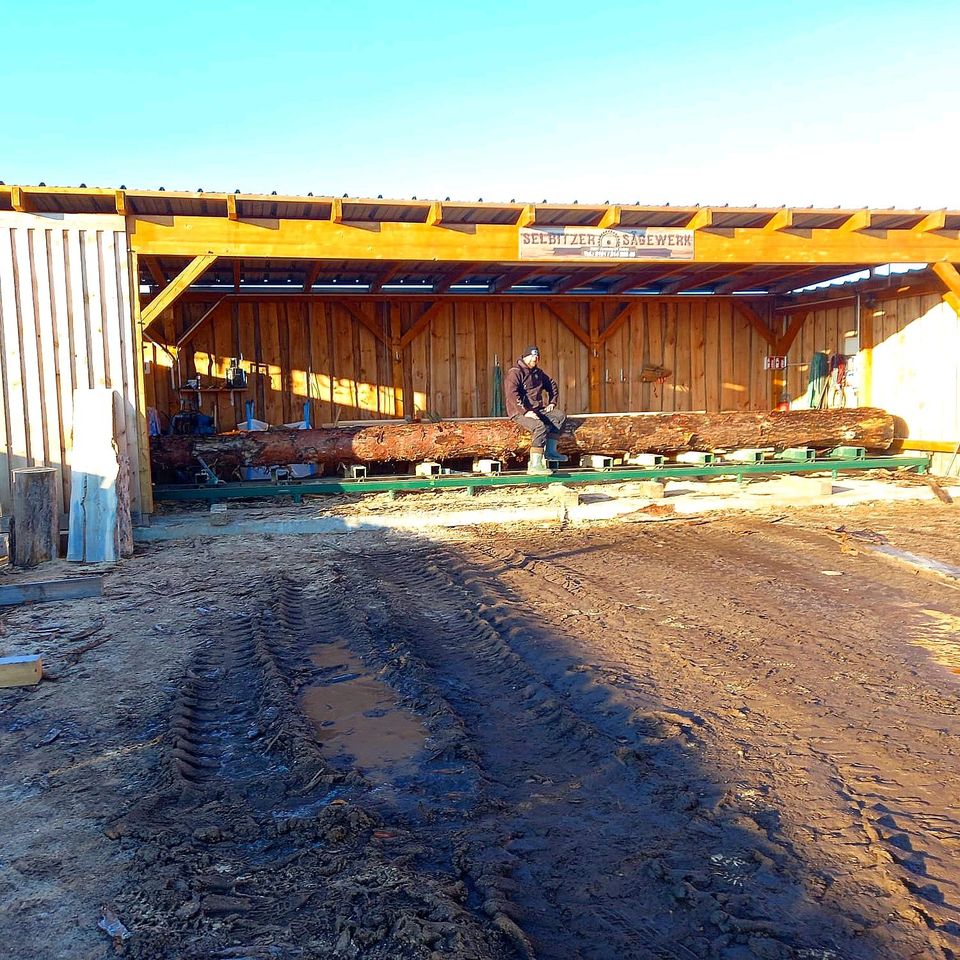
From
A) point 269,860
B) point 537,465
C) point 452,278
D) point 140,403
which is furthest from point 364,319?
point 269,860

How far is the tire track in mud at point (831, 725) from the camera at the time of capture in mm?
2762

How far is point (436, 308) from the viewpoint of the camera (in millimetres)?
15039

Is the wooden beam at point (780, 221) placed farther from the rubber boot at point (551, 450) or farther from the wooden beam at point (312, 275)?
the wooden beam at point (312, 275)

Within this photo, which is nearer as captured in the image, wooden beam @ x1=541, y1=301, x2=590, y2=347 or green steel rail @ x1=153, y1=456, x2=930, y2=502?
green steel rail @ x1=153, y1=456, x2=930, y2=502

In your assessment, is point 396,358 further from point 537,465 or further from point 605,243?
point 605,243

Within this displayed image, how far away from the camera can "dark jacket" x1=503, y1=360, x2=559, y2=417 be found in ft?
38.7

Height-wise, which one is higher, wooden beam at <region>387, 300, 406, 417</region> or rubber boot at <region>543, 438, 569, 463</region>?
wooden beam at <region>387, 300, 406, 417</region>

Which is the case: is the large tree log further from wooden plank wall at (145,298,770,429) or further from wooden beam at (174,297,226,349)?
wooden beam at (174,297,226,349)

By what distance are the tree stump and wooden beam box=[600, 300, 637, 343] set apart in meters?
10.9

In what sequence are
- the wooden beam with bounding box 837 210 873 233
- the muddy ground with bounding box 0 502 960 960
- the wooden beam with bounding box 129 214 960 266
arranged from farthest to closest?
the wooden beam with bounding box 837 210 873 233, the wooden beam with bounding box 129 214 960 266, the muddy ground with bounding box 0 502 960 960

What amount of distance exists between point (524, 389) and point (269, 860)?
9494mm

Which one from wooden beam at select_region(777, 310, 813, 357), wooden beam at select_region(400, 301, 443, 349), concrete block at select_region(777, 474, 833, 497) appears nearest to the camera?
concrete block at select_region(777, 474, 833, 497)

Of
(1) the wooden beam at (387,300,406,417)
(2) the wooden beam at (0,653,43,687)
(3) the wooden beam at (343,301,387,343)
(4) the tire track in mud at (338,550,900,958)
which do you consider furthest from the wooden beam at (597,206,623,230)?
(2) the wooden beam at (0,653,43,687)

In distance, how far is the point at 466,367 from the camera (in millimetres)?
15797
